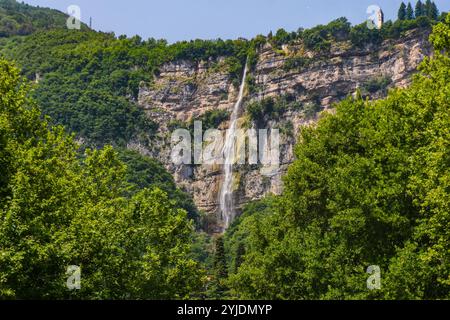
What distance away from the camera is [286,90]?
616 feet

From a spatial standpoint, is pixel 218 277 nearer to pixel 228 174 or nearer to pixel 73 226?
pixel 73 226

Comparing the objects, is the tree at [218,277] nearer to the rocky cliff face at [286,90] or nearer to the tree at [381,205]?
the tree at [381,205]

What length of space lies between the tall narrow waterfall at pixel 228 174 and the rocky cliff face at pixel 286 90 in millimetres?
1938

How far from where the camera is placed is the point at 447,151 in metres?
23.5

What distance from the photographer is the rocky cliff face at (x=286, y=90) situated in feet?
582

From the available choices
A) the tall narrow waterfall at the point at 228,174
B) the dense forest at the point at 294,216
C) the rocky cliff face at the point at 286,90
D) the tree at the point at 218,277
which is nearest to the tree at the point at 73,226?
the dense forest at the point at 294,216

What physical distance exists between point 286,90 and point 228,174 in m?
31.4

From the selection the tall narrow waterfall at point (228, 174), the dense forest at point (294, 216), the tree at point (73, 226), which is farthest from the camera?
the tall narrow waterfall at point (228, 174)

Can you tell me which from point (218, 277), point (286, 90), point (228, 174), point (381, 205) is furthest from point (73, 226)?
point (286, 90)

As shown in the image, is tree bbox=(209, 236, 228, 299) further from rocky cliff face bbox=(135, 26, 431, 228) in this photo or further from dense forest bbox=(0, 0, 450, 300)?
rocky cliff face bbox=(135, 26, 431, 228)

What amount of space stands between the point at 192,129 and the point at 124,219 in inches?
6501

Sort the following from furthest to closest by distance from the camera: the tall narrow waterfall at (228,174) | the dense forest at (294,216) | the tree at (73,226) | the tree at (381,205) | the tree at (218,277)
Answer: the tall narrow waterfall at (228,174), the tree at (218,277), the tree at (381,205), the dense forest at (294,216), the tree at (73,226)
